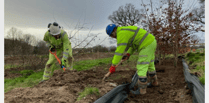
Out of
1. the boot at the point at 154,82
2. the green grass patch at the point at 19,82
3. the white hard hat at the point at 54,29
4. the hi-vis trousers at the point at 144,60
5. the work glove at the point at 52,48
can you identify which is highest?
the white hard hat at the point at 54,29

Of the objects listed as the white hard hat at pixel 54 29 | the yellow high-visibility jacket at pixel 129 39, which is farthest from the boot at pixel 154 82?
the white hard hat at pixel 54 29

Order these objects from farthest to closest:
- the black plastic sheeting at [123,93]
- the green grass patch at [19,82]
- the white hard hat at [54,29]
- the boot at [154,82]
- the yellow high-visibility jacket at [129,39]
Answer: the green grass patch at [19,82] < the white hard hat at [54,29] < the boot at [154,82] < the yellow high-visibility jacket at [129,39] < the black plastic sheeting at [123,93]

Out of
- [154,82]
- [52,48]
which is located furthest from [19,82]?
[154,82]

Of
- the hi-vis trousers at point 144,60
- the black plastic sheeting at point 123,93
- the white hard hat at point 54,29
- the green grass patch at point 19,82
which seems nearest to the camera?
the black plastic sheeting at point 123,93

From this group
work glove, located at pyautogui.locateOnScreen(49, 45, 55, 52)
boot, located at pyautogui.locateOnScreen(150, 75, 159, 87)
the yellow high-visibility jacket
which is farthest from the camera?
work glove, located at pyautogui.locateOnScreen(49, 45, 55, 52)

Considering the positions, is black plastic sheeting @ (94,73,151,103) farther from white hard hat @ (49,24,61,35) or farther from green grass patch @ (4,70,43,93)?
green grass patch @ (4,70,43,93)

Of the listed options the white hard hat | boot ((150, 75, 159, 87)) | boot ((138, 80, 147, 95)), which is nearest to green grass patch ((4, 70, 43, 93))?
the white hard hat

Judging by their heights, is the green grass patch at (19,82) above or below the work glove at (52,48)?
below

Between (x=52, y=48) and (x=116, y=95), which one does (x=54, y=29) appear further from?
(x=116, y=95)

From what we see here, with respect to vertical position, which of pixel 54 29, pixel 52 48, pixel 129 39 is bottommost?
pixel 52 48

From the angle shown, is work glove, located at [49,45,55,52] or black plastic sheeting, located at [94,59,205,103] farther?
work glove, located at [49,45,55,52]

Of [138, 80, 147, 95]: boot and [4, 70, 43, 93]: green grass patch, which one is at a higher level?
[138, 80, 147, 95]: boot

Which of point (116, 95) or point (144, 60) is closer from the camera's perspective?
point (116, 95)

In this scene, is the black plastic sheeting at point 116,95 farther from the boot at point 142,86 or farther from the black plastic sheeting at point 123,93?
the boot at point 142,86
